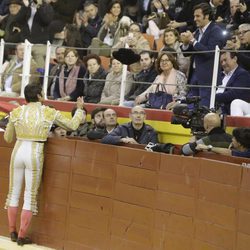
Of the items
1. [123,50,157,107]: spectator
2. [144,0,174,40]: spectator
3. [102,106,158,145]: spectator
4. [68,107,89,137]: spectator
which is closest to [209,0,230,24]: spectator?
[144,0,174,40]: spectator

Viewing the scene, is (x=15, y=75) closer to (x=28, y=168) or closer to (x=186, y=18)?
(x=186, y=18)

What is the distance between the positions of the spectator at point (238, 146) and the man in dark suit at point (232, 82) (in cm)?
128

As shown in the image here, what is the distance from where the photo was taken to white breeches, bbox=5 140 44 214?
27.0ft

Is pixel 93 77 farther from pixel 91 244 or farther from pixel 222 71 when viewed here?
pixel 91 244

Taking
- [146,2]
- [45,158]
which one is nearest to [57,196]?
[45,158]

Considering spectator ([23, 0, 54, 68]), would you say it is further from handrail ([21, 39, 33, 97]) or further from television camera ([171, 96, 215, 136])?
television camera ([171, 96, 215, 136])

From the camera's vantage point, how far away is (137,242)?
7398mm

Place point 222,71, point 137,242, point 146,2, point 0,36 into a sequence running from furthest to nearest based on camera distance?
point 0,36 → point 146,2 → point 222,71 → point 137,242

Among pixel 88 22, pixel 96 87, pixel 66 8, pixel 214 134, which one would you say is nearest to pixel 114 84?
pixel 96 87

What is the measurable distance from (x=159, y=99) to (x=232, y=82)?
111 cm

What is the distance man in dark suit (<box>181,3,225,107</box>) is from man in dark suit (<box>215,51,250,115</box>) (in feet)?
1.01

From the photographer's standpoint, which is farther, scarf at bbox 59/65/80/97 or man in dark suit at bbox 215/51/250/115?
scarf at bbox 59/65/80/97

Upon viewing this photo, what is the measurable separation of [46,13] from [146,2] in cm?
153

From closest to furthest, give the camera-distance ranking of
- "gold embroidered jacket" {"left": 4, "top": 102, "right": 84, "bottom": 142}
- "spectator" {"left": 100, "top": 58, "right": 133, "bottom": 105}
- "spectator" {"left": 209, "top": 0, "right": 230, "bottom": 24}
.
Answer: "gold embroidered jacket" {"left": 4, "top": 102, "right": 84, "bottom": 142} → "spectator" {"left": 100, "top": 58, "right": 133, "bottom": 105} → "spectator" {"left": 209, "top": 0, "right": 230, "bottom": 24}
